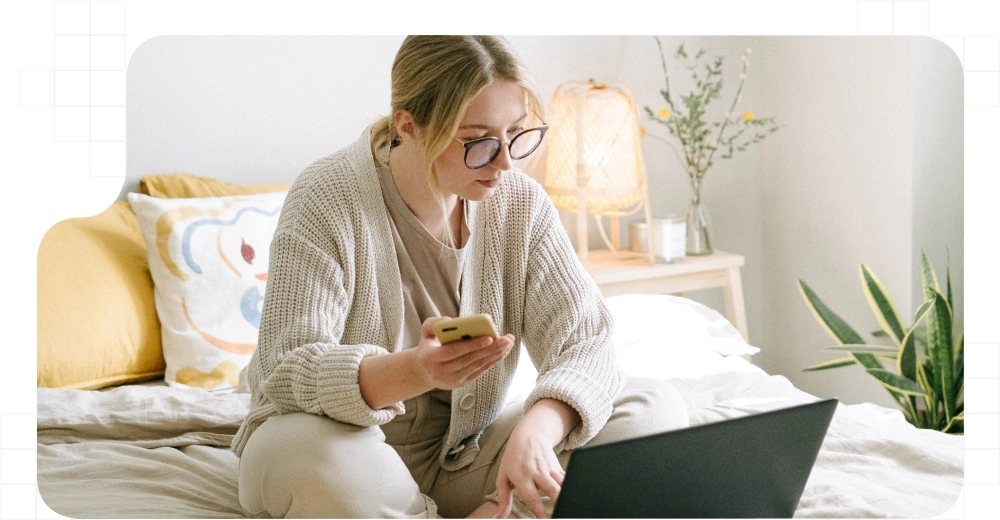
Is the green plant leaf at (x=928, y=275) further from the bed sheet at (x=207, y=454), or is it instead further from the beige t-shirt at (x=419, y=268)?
the beige t-shirt at (x=419, y=268)

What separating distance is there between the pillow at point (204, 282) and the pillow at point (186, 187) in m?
0.12

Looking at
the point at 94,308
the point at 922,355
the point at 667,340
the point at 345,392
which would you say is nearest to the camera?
the point at 345,392

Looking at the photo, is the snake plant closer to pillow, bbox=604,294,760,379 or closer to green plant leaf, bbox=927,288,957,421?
green plant leaf, bbox=927,288,957,421

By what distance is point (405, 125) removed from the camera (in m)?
1.20

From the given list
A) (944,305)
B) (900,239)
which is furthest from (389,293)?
(900,239)

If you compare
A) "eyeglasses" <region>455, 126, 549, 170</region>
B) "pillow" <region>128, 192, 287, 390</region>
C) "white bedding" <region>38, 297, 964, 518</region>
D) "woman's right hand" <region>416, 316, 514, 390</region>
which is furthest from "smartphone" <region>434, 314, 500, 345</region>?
"pillow" <region>128, 192, 287, 390</region>

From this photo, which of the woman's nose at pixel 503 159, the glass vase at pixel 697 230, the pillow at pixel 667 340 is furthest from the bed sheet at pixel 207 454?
the glass vase at pixel 697 230

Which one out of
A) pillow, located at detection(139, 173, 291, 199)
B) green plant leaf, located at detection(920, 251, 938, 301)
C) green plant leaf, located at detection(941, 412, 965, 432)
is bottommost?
green plant leaf, located at detection(941, 412, 965, 432)

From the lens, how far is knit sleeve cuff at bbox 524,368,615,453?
115cm

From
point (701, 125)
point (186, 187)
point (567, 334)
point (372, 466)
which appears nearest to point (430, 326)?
point (372, 466)

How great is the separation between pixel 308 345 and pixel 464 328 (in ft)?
0.81

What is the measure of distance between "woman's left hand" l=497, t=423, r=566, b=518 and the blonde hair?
0.38m

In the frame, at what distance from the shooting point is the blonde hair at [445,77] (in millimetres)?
1131

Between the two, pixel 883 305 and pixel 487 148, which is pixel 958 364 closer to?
pixel 883 305
